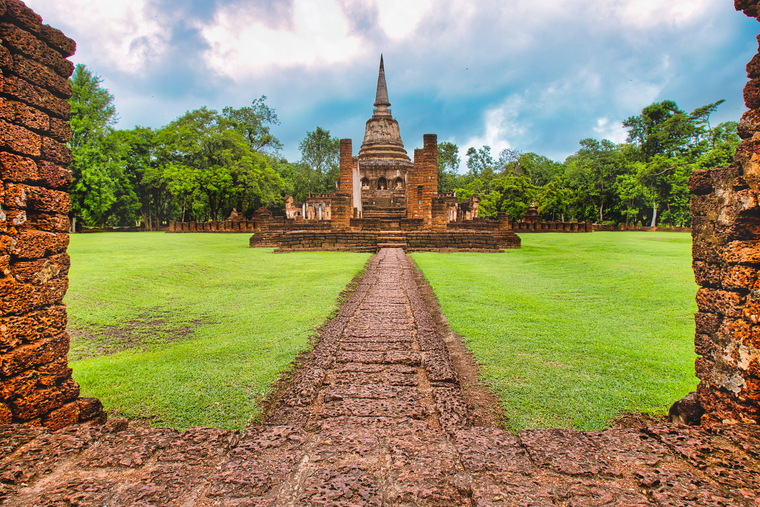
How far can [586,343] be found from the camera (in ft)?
12.6

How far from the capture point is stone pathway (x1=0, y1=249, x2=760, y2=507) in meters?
1.62

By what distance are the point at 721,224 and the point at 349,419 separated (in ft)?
7.86

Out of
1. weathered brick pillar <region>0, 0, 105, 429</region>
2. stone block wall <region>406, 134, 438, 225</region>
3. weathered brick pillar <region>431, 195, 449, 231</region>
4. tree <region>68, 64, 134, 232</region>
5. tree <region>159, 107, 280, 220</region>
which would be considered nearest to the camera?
weathered brick pillar <region>0, 0, 105, 429</region>

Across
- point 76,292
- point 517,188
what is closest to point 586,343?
point 76,292

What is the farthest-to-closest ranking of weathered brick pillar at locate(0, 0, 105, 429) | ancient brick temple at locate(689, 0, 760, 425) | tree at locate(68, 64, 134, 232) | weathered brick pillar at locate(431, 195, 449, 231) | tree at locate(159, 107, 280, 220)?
tree at locate(159, 107, 280, 220), tree at locate(68, 64, 134, 232), weathered brick pillar at locate(431, 195, 449, 231), weathered brick pillar at locate(0, 0, 105, 429), ancient brick temple at locate(689, 0, 760, 425)

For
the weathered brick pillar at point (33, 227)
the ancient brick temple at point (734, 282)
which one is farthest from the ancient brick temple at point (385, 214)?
the ancient brick temple at point (734, 282)

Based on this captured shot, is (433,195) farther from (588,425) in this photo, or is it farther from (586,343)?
(588,425)

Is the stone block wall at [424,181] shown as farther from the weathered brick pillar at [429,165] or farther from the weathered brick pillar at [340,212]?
the weathered brick pillar at [340,212]

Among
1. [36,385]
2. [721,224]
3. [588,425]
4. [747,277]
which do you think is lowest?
[588,425]

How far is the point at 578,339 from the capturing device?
13.0 feet

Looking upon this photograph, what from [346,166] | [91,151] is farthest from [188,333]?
[91,151]

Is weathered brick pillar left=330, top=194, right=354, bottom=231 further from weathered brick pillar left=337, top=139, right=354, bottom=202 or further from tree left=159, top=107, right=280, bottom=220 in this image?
tree left=159, top=107, right=280, bottom=220

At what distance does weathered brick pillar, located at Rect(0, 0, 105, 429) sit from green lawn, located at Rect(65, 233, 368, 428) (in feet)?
1.48

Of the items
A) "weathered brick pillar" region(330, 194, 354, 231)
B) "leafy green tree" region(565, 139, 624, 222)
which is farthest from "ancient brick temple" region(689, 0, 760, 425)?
"leafy green tree" region(565, 139, 624, 222)
